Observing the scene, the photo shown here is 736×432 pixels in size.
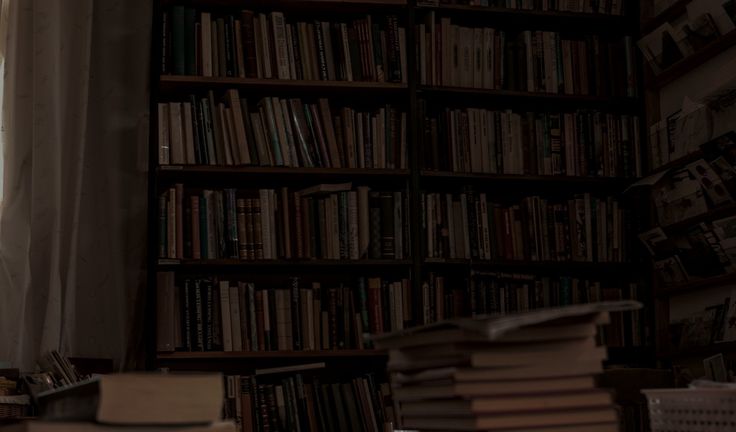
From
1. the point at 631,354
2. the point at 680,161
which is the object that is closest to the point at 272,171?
the point at 680,161

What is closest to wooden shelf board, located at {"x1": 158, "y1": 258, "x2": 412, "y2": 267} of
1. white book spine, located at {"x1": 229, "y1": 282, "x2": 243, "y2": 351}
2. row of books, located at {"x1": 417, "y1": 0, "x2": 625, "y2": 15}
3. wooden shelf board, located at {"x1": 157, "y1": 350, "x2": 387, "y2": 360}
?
white book spine, located at {"x1": 229, "y1": 282, "x2": 243, "y2": 351}

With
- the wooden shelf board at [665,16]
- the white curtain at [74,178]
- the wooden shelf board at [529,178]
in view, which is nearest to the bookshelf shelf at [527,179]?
the wooden shelf board at [529,178]

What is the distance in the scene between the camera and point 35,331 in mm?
3475

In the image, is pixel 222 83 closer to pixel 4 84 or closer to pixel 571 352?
pixel 4 84

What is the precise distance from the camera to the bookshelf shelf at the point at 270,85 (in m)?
3.54

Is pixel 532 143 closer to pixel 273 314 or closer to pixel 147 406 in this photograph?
pixel 273 314

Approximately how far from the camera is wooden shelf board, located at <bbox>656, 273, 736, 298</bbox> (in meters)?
3.23

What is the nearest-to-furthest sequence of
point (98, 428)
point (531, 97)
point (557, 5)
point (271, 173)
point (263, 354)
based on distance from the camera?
point (98, 428)
point (263, 354)
point (271, 173)
point (531, 97)
point (557, 5)

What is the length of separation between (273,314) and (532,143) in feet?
3.75

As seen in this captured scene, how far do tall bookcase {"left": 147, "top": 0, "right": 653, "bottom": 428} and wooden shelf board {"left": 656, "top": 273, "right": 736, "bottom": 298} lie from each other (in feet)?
0.57

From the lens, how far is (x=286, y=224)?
3562 millimetres

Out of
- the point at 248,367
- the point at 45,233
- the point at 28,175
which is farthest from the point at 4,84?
the point at 248,367

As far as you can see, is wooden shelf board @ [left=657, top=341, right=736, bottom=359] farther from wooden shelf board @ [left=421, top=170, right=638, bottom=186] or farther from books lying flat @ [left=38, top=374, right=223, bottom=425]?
books lying flat @ [left=38, top=374, right=223, bottom=425]

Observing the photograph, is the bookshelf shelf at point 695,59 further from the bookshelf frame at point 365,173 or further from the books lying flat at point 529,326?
the books lying flat at point 529,326
